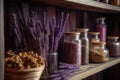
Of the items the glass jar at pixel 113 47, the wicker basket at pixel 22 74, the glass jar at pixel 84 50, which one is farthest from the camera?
the glass jar at pixel 113 47

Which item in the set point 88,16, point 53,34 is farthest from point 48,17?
point 88,16

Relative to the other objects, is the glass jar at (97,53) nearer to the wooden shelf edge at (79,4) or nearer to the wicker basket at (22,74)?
the wooden shelf edge at (79,4)

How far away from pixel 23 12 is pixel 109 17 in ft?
3.01

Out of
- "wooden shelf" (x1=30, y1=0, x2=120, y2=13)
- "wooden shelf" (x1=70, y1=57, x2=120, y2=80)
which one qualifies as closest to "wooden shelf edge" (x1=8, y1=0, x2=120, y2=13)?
"wooden shelf" (x1=30, y1=0, x2=120, y2=13)

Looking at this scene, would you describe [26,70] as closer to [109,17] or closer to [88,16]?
[88,16]

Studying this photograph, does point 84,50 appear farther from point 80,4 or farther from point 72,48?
point 80,4

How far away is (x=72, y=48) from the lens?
40.7 inches

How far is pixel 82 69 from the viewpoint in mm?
1046

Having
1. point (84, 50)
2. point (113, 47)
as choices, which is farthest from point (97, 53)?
point (113, 47)

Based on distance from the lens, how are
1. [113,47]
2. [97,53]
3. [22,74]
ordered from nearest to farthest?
[22,74]
[97,53]
[113,47]

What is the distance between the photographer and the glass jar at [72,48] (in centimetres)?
104

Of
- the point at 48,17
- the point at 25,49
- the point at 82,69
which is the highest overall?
the point at 48,17

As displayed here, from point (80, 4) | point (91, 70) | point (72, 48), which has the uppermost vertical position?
point (80, 4)

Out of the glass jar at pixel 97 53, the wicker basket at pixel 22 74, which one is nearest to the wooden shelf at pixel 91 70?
the glass jar at pixel 97 53
